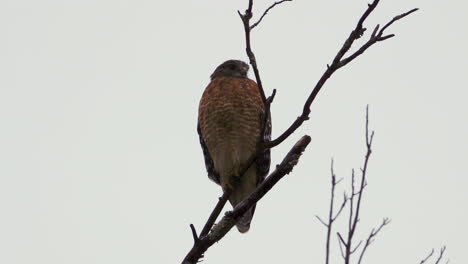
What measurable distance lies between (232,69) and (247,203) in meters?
3.80

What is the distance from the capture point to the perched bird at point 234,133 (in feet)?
23.6

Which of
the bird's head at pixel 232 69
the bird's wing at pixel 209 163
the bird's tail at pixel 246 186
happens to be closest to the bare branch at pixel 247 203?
the bird's tail at pixel 246 186

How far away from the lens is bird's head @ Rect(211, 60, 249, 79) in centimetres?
810

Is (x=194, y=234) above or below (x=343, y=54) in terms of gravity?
below

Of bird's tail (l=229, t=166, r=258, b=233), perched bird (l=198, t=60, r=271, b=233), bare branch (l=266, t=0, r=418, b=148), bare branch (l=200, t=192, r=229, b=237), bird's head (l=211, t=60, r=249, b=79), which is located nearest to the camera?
bare branch (l=266, t=0, r=418, b=148)

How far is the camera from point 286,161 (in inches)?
179

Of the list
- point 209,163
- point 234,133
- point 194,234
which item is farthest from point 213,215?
point 209,163

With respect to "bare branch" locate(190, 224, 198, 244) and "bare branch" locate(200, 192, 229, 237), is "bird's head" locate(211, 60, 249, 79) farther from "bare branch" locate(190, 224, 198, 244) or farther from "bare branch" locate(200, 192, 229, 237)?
"bare branch" locate(190, 224, 198, 244)

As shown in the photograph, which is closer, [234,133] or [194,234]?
[194,234]

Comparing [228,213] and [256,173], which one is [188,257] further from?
[256,173]

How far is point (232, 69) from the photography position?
26.9 feet

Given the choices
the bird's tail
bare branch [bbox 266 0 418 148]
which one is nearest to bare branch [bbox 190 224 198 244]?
bare branch [bbox 266 0 418 148]

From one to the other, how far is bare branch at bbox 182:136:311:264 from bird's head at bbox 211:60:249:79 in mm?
3367

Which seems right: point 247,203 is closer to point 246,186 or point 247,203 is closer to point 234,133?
point 234,133
